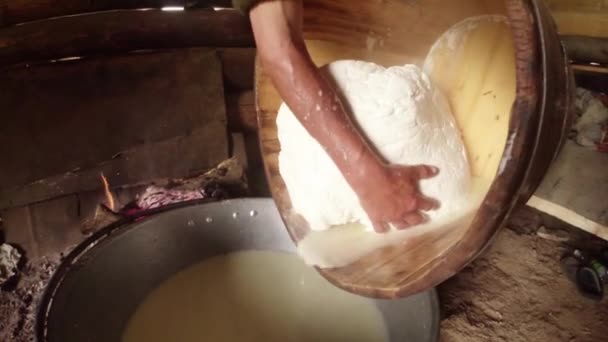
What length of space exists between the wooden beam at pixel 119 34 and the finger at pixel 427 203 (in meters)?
1.29

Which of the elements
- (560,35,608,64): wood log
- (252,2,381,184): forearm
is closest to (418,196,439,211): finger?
(252,2,381,184): forearm

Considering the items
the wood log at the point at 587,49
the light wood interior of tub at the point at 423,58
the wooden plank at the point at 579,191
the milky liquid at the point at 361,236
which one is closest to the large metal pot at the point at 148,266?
the milky liquid at the point at 361,236

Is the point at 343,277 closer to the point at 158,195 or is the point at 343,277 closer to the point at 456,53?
the point at 456,53

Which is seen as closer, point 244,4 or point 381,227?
point 244,4

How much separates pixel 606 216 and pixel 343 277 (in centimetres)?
105

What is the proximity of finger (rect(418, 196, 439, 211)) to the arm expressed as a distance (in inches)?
3.1

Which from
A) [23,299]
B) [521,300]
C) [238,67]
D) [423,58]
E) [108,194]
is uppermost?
[238,67]

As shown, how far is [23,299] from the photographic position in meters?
1.88

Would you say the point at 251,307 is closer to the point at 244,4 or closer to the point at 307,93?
the point at 307,93

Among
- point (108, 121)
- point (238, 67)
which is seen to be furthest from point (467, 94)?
point (108, 121)

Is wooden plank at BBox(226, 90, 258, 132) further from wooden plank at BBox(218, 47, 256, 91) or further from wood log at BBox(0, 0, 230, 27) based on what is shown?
wood log at BBox(0, 0, 230, 27)

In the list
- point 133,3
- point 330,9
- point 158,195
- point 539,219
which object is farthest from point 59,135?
point 539,219

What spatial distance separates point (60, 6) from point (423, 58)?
1.45m

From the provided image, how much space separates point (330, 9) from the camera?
1218 millimetres
